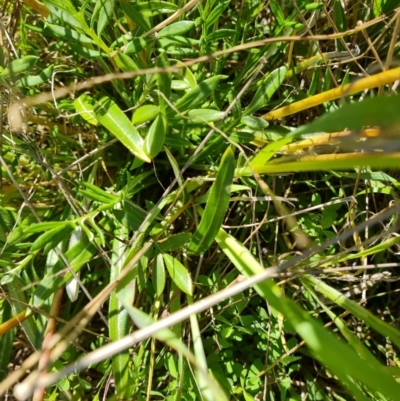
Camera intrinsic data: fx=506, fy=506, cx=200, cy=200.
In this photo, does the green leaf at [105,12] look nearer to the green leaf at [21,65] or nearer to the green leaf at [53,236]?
the green leaf at [21,65]

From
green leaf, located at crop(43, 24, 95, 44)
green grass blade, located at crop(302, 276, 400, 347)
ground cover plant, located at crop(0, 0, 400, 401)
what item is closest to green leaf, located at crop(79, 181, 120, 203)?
ground cover plant, located at crop(0, 0, 400, 401)

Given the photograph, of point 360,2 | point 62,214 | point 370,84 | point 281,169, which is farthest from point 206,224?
point 360,2

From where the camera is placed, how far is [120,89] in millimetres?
901

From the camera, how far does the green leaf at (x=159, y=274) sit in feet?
2.60

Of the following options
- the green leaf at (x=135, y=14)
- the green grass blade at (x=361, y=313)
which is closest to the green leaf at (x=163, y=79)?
the green leaf at (x=135, y=14)

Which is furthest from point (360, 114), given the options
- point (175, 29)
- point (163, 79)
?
point (175, 29)

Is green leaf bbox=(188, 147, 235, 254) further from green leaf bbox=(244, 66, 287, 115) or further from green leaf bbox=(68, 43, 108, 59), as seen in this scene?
green leaf bbox=(68, 43, 108, 59)

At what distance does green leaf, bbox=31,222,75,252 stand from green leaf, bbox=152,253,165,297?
145 mm

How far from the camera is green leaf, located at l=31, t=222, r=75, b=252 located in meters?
0.73

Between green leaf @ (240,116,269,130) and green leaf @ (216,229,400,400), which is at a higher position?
green leaf @ (240,116,269,130)

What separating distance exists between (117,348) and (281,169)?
271 mm

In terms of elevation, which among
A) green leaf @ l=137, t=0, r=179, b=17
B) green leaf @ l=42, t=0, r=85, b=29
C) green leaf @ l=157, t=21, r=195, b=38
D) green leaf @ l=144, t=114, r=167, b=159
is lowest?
green leaf @ l=144, t=114, r=167, b=159

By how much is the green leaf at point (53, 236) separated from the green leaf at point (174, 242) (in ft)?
0.47

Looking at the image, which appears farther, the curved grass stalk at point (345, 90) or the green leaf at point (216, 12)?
the green leaf at point (216, 12)
